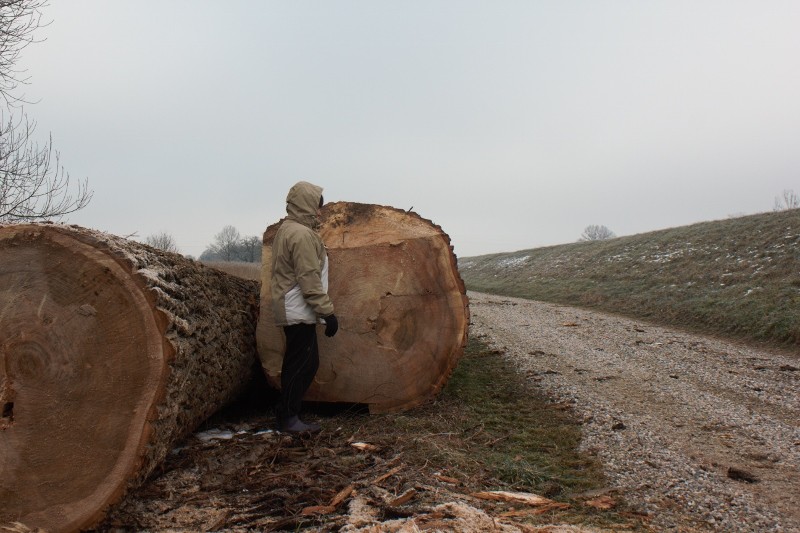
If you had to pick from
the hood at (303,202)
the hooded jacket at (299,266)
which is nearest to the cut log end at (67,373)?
the hooded jacket at (299,266)

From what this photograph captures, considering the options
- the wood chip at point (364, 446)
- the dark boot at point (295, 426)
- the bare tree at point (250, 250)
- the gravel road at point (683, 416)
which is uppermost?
the bare tree at point (250, 250)

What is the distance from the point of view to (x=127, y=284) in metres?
3.14

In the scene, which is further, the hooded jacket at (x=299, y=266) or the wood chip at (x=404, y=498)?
the hooded jacket at (x=299, y=266)

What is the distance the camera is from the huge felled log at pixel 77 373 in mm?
2957

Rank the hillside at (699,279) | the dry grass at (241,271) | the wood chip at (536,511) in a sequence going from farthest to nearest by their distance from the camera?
1. the hillside at (699,279)
2. the dry grass at (241,271)
3. the wood chip at (536,511)

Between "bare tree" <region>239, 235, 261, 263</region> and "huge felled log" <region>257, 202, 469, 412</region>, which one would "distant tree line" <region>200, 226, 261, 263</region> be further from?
"huge felled log" <region>257, 202, 469, 412</region>


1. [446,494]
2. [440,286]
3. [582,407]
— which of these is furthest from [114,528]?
[582,407]

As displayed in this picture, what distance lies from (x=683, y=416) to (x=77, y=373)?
475 cm

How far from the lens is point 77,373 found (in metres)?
3.08

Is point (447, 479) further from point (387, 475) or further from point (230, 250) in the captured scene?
point (230, 250)

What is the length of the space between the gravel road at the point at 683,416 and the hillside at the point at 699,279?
146 cm

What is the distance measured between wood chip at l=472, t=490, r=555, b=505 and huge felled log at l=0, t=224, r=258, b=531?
1.85m

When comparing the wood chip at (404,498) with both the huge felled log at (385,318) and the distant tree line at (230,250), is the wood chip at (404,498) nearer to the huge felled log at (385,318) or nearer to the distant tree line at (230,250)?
the huge felled log at (385,318)

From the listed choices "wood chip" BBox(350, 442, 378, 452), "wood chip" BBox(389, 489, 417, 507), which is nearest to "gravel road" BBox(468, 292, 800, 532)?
"wood chip" BBox(389, 489, 417, 507)
